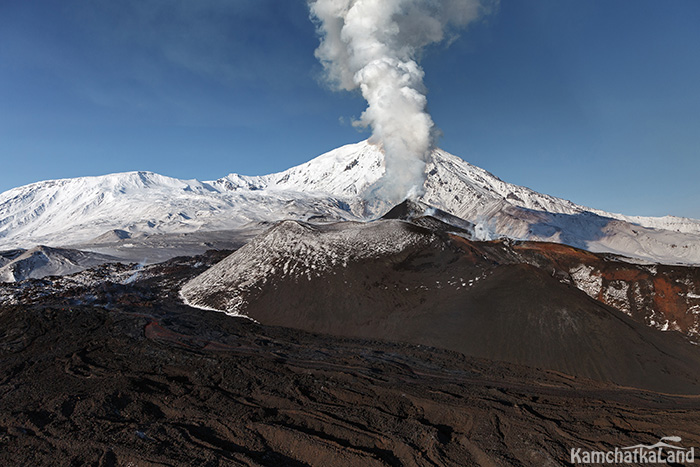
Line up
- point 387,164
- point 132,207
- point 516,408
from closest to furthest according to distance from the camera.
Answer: point 516,408, point 387,164, point 132,207

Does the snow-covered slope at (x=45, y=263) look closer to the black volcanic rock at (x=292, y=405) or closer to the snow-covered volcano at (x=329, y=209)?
the black volcanic rock at (x=292, y=405)

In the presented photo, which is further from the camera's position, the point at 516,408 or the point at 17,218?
the point at 17,218

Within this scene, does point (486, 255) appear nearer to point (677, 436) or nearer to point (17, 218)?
point (677, 436)

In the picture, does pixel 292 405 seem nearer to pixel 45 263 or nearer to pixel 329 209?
pixel 45 263

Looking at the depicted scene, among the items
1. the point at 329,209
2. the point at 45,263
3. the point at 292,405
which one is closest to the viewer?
the point at 292,405

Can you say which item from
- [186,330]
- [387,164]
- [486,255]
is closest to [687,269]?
[486,255]

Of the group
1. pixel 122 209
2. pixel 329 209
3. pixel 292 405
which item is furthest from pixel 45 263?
pixel 122 209

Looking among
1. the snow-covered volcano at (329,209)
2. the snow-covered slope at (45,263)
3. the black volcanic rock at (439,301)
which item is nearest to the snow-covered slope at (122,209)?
the snow-covered volcano at (329,209)

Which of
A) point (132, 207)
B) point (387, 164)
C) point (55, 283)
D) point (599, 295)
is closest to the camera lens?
point (599, 295)

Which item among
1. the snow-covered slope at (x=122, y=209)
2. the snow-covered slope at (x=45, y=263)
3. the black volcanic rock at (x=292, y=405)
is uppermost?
the snow-covered slope at (x=122, y=209)
